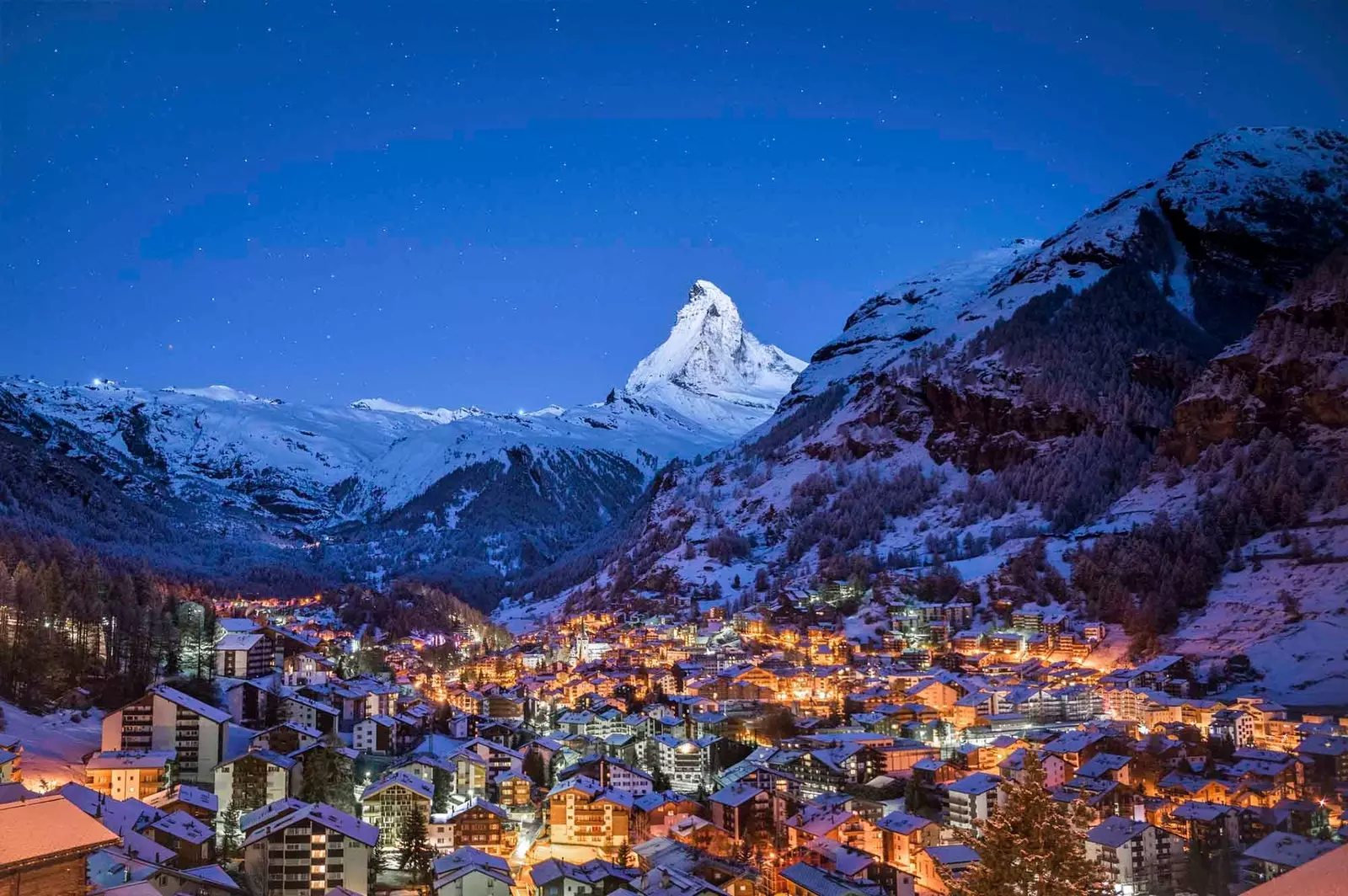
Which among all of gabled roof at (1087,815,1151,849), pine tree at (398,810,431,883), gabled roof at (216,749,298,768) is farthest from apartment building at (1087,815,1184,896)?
gabled roof at (216,749,298,768)

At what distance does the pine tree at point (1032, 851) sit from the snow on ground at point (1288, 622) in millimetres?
30679

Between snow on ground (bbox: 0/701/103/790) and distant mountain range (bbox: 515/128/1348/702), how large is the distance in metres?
35.3

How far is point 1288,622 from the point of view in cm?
4097

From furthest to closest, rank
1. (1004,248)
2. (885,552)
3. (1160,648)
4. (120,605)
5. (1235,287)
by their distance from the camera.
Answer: (1004,248) → (1235,287) → (885,552) → (1160,648) → (120,605)

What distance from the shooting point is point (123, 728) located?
28.8 metres

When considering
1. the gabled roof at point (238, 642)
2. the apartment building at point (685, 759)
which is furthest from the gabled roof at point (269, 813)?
the gabled roof at point (238, 642)

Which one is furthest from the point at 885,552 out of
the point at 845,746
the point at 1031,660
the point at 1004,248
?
the point at 1004,248

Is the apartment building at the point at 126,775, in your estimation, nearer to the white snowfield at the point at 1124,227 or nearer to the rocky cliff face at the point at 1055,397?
the rocky cliff face at the point at 1055,397

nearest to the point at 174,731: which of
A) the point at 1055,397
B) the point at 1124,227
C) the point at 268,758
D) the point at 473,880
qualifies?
the point at 268,758

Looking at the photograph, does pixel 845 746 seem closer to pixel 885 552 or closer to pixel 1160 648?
pixel 1160 648

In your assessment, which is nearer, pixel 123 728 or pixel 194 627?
pixel 123 728

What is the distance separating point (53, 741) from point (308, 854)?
38.6 feet

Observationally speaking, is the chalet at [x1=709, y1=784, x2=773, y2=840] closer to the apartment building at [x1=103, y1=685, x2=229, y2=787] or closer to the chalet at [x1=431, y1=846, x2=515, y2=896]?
the chalet at [x1=431, y1=846, x2=515, y2=896]

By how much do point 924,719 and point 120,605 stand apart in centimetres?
2924
